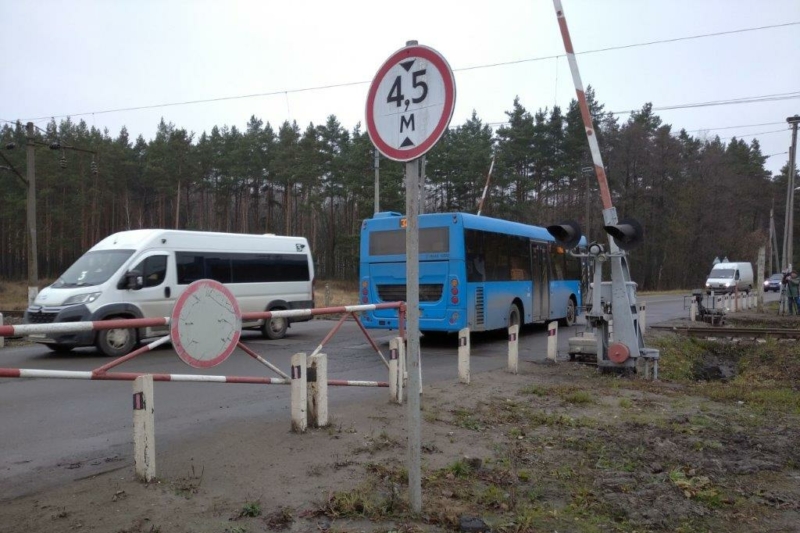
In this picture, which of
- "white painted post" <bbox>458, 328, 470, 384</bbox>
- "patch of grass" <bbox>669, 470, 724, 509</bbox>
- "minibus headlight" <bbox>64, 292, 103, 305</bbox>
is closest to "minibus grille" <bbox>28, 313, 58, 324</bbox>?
"minibus headlight" <bbox>64, 292, 103, 305</bbox>

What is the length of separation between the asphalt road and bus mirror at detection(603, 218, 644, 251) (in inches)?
132

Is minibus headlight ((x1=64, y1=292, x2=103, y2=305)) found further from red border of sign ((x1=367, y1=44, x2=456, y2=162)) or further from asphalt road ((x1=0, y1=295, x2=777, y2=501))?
red border of sign ((x1=367, y1=44, x2=456, y2=162))

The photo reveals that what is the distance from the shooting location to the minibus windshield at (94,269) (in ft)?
42.1

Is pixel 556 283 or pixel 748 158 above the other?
pixel 748 158

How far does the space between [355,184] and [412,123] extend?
161 ft

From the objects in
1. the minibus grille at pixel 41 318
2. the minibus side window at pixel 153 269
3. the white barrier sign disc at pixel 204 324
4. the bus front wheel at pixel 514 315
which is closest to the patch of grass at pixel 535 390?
the white barrier sign disc at pixel 204 324

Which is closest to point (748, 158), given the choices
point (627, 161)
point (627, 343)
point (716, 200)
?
point (716, 200)

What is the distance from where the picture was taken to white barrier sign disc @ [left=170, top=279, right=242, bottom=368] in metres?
4.85

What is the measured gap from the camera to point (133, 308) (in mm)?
12844

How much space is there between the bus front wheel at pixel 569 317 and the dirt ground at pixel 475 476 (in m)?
12.6

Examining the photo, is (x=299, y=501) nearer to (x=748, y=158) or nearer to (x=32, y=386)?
(x=32, y=386)

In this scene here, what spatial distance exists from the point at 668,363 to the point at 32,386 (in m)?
12.0

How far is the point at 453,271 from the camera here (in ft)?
46.3

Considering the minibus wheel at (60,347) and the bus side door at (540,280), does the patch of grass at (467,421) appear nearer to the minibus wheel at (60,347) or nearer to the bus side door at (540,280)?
the minibus wheel at (60,347)
